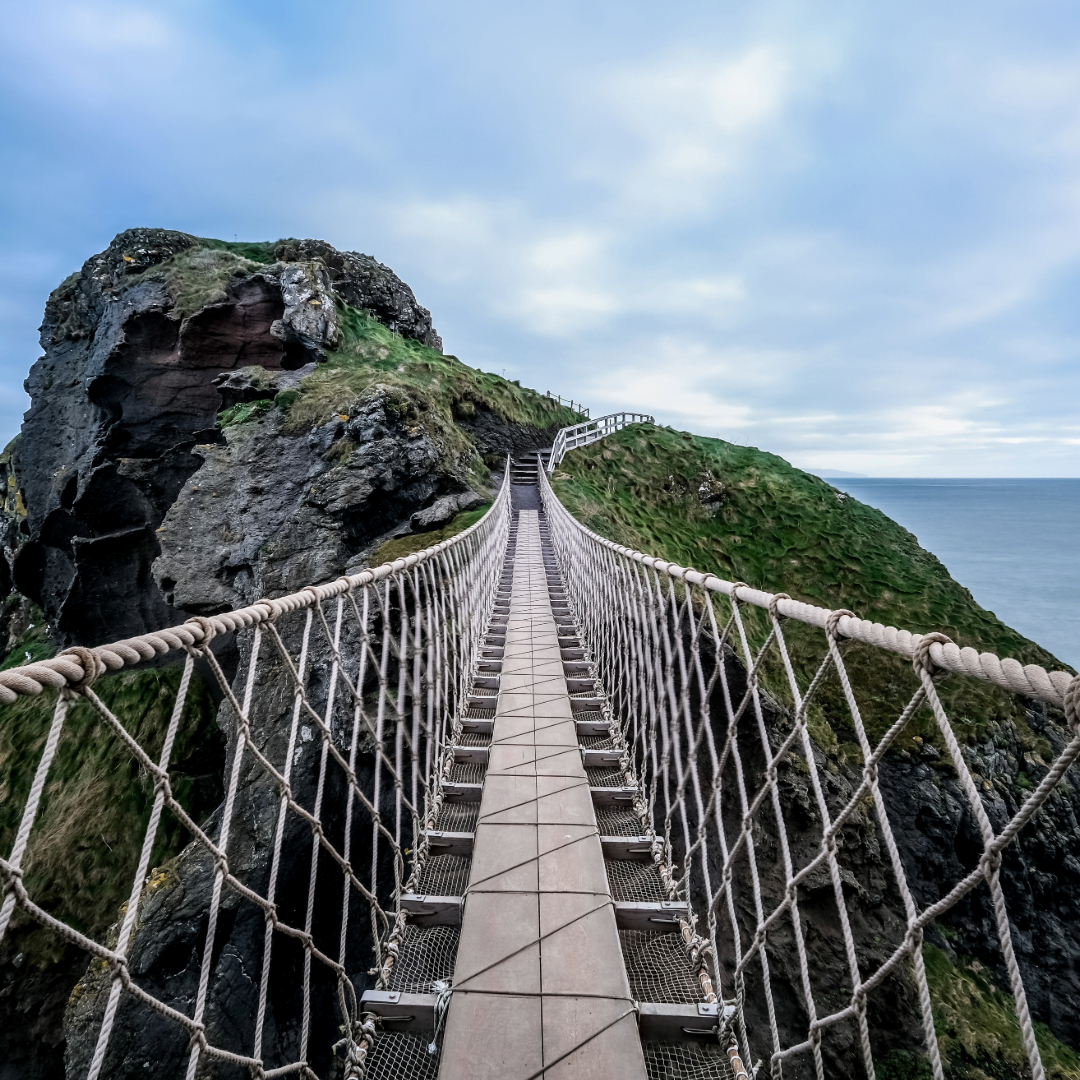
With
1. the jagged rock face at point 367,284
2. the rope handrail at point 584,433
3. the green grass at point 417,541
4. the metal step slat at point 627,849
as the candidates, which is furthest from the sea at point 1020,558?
the metal step slat at point 627,849

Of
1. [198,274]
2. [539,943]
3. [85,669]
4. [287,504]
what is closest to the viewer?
[85,669]

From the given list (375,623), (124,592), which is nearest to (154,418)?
(124,592)

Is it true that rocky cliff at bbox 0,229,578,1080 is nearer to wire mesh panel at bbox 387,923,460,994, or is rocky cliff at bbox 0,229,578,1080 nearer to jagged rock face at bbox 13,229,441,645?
jagged rock face at bbox 13,229,441,645

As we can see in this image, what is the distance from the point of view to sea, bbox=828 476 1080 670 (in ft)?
148

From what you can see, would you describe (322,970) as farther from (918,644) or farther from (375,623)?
(918,644)

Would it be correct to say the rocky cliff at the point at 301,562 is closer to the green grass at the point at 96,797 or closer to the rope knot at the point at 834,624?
the green grass at the point at 96,797

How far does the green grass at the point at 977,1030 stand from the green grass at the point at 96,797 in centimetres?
904

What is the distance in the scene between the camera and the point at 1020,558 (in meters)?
68.0

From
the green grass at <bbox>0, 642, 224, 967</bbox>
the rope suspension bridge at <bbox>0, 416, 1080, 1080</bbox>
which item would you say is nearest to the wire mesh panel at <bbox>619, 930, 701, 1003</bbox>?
the rope suspension bridge at <bbox>0, 416, 1080, 1080</bbox>

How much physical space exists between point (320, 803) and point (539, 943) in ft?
3.40

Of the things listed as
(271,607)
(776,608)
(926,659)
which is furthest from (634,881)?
(271,607)

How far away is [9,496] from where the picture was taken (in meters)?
14.3

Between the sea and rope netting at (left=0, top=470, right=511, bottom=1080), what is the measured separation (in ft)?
143

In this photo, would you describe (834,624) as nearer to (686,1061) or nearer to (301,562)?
(686,1061)
